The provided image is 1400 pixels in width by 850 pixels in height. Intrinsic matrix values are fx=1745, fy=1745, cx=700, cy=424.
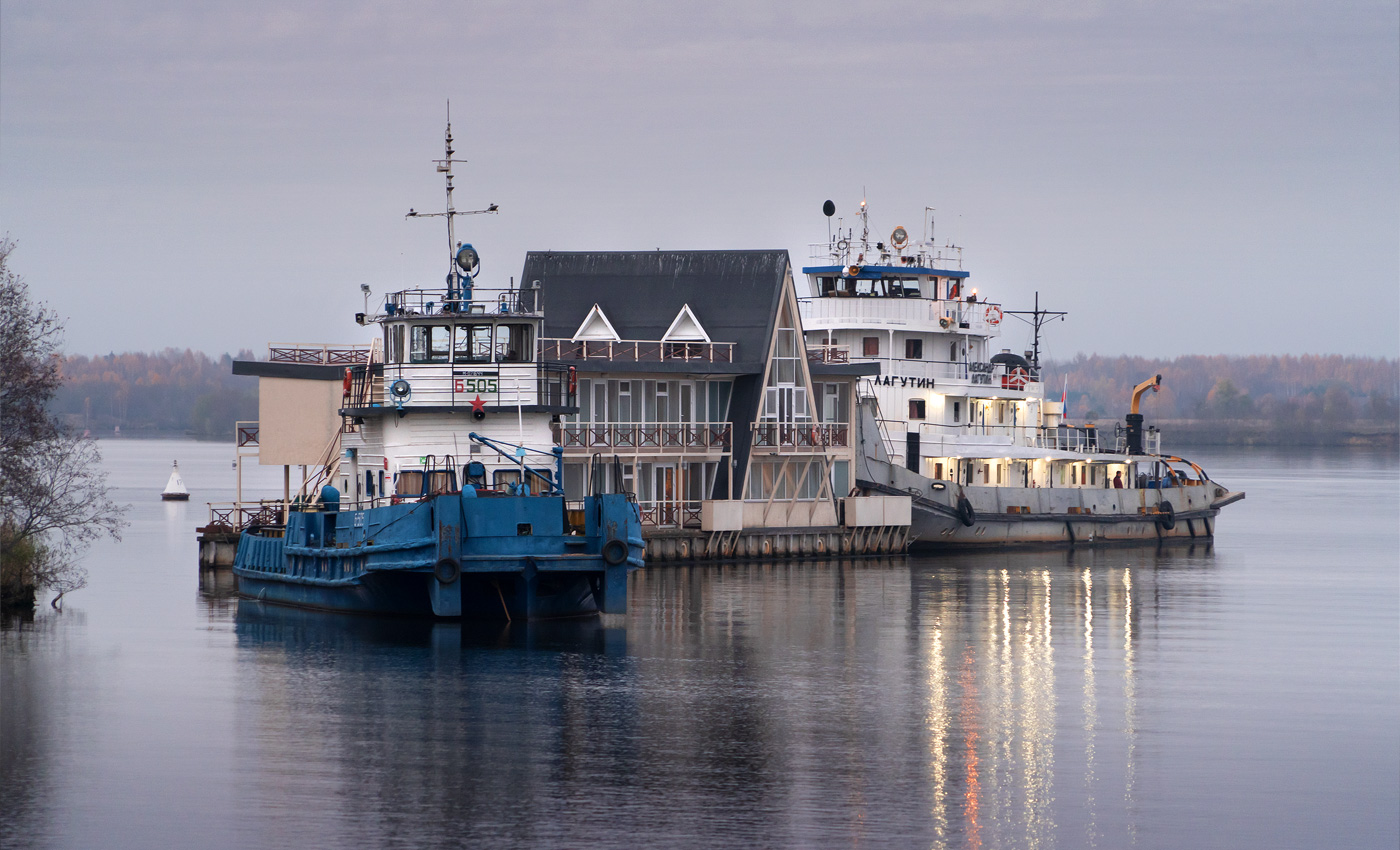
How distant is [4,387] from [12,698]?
25.9 feet

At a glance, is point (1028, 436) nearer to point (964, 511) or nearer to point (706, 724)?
point (964, 511)

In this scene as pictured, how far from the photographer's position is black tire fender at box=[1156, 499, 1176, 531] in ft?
235

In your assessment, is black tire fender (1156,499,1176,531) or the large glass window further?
black tire fender (1156,499,1176,531)

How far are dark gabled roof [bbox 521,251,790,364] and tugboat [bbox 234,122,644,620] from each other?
14332mm

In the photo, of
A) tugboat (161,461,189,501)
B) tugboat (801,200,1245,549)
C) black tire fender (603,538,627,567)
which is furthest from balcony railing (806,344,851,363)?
tugboat (161,461,189,501)

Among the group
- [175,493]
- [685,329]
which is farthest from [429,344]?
[175,493]

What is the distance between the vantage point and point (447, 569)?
3572 centimetres

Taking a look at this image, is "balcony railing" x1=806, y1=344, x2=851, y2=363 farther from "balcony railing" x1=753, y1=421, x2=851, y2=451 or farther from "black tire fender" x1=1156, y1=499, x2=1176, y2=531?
"black tire fender" x1=1156, y1=499, x2=1176, y2=531

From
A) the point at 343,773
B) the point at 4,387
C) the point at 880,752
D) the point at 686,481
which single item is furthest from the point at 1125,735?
the point at 686,481

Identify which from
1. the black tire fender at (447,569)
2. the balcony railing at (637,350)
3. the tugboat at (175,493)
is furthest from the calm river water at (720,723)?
the tugboat at (175,493)

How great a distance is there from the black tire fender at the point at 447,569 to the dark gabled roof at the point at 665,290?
20497mm

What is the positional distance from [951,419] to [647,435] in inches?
618

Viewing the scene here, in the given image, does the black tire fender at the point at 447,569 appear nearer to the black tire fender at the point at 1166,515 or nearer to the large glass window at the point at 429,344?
the large glass window at the point at 429,344

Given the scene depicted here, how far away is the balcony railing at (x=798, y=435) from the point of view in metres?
56.2
